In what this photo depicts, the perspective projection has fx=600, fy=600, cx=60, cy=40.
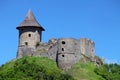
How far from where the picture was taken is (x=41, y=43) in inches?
3600

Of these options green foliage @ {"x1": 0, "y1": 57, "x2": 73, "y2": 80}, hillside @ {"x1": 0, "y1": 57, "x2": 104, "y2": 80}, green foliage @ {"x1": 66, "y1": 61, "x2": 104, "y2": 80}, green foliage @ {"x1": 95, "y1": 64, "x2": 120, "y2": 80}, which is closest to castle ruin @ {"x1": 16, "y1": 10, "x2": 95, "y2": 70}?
green foliage @ {"x1": 66, "y1": 61, "x2": 104, "y2": 80}

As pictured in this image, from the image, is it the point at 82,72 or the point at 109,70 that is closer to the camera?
the point at 82,72

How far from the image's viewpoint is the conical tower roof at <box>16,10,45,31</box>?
92.3 meters

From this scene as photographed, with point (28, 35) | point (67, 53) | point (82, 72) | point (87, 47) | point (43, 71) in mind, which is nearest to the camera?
point (43, 71)

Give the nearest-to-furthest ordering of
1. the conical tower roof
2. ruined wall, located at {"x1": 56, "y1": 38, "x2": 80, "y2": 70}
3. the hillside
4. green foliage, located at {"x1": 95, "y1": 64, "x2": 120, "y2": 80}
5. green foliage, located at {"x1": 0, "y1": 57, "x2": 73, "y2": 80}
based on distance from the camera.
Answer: green foliage, located at {"x1": 0, "y1": 57, "x2": 73, "y2": 80} → the hillside → ruined wall, located at {"x1": 56, "y1": 38, "x2": 80, "y2": 70} → green foliage, located at {"x1": 95, "y1": 64, "x2": 120, "y2": 80} → the conical tower roof

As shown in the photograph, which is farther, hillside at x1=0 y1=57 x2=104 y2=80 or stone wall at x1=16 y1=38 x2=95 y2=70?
stone wall at x1=16 y1=38 x2=95 y2=70

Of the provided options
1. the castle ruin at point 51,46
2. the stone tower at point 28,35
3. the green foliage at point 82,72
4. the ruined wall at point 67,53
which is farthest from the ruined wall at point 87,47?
the stone tower at point 28,35

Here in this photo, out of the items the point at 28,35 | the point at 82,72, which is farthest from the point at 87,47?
the point at 28,35

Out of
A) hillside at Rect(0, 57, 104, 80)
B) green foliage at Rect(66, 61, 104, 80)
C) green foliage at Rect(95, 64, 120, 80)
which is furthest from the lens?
green foliage at Rect(95, 64, 120, 80)

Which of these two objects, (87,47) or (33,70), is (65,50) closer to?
(87,47)

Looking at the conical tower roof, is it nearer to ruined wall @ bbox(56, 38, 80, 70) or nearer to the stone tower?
the stone tower

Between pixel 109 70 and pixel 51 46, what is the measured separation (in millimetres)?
9956

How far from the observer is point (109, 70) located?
92375 millimetres

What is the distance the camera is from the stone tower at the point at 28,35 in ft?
300
